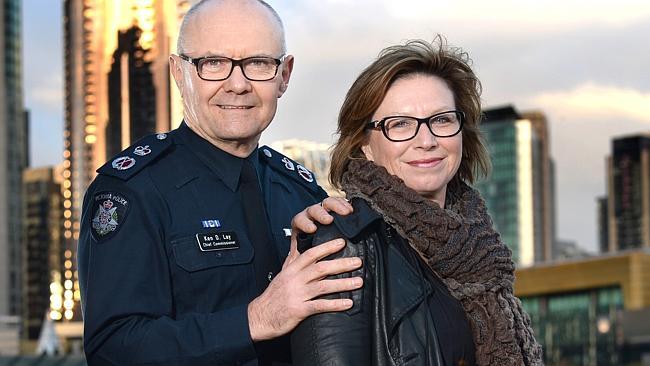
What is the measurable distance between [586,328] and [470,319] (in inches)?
3126

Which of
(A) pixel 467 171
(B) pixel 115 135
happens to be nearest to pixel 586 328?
(B) pixel 115 135

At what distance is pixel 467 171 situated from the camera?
13.0ft

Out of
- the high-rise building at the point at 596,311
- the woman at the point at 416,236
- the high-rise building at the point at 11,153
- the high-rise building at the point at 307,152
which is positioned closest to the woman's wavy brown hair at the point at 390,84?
the woman at the point at 416,236

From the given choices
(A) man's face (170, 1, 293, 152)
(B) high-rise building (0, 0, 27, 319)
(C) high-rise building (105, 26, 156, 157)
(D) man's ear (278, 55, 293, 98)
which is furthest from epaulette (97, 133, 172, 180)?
(B) high-rise building (0, 0, 27, 319)

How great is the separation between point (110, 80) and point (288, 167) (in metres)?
132

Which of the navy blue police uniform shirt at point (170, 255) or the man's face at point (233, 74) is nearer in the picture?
the navy blue police uniform shirt at point (170, 255)

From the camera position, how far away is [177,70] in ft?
13.4

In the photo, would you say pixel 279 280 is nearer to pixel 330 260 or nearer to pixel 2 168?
pixel 330 260

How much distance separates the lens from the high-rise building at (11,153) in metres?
140

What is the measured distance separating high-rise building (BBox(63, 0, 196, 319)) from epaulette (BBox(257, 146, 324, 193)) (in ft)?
381

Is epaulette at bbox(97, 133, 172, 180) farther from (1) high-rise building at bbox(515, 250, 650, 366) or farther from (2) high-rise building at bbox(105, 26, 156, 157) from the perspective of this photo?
(2) high-rise building at bbox(105, 26, 156, 157)

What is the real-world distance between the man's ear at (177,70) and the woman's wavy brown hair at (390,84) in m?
0.59

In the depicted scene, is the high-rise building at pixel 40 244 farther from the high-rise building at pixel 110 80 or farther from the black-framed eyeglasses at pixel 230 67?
the black-framed eyeglasses at pixel 230 67

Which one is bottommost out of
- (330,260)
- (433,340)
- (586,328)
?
(586,328)
